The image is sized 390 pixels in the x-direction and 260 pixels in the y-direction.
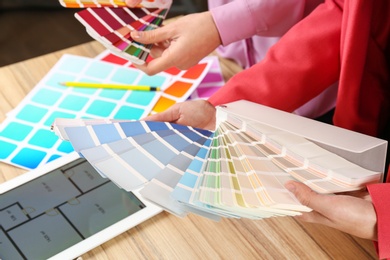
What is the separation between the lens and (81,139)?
2.21ft

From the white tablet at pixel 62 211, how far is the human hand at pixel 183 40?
0.75 ft

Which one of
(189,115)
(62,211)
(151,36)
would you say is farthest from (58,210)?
(151,36)

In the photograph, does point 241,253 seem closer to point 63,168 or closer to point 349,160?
point 349,160

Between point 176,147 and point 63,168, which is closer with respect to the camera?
point 176,147

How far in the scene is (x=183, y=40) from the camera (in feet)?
3.13

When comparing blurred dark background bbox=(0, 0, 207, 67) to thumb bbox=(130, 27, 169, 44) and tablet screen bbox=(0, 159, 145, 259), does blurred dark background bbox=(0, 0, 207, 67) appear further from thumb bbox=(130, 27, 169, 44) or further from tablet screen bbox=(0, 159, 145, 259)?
tablet screen bbox=(0, 159, 145, 259)

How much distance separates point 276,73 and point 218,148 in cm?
27

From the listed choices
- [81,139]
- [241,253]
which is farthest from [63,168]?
[241,253]

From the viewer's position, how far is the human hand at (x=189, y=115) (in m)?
0.84

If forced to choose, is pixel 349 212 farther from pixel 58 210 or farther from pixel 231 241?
pixel 58 210

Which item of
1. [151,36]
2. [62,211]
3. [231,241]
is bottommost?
[231,241]

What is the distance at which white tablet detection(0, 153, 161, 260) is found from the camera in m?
0.74

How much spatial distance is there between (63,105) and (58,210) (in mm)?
264

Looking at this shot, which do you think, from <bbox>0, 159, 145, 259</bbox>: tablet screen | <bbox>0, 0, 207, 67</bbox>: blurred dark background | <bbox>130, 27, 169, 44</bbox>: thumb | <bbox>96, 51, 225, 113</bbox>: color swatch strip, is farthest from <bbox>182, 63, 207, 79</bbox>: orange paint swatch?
<bbox>0, 0, 207, 67</bbox>: blurred dark background
